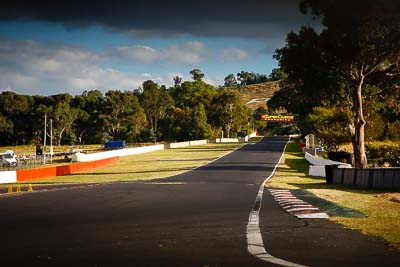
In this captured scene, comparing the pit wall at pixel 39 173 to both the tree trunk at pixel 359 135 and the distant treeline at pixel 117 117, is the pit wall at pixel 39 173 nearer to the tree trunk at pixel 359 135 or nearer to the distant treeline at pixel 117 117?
the tree trunk at pixel 359 135

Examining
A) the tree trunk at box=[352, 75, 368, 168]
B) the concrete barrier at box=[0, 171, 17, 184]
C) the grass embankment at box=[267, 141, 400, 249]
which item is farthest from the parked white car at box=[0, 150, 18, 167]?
the grass embankment at box=[267, 141, 400, 249]

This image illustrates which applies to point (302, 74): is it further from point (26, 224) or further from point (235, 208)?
point (26, 224)

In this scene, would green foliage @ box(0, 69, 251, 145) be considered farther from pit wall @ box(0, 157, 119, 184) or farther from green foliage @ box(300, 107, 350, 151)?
pit wall @ box(0, 157, 119, 184)

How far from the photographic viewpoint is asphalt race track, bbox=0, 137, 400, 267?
32.0ft

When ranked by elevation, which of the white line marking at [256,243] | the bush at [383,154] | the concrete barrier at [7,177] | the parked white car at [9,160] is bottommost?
the concrete barrier at [7,177]

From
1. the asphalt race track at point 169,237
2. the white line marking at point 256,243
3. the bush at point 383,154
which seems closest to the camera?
the white line marking at point 256,243

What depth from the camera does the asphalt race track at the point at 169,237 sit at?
9.74 m

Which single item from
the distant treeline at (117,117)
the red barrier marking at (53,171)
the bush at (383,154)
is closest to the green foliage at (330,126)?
the bush at (383,154)

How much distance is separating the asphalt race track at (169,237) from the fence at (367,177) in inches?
358

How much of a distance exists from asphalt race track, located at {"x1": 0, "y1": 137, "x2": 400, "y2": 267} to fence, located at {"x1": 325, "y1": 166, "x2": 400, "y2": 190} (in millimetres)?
9106

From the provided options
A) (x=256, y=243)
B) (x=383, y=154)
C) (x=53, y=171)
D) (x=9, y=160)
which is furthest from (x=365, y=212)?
(x=9, y=160)

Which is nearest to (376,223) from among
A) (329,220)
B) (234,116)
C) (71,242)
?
(329,220)

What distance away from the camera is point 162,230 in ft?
44.4

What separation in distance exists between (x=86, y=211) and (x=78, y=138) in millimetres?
130256
